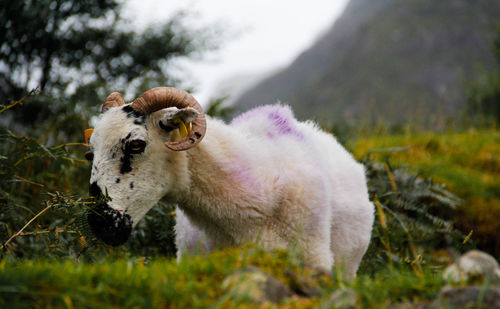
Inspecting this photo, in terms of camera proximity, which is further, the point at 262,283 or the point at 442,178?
the point at 442,178

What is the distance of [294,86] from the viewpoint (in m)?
118

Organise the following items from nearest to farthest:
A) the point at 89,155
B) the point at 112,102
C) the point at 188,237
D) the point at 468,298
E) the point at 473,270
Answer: the point at 468,298 < the point at 473,270 < the point at 89,155 < the point at 112,102 < the point at 188,237

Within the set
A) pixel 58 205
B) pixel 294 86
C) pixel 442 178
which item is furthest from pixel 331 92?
pixel 58 205

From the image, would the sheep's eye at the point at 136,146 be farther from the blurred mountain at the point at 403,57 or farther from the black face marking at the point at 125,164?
the blurred mountain at the point at 403,57

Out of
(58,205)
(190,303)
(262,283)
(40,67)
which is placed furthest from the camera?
(40,67)

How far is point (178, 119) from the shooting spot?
12.5ft

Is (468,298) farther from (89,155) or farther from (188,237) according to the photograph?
(89,155)

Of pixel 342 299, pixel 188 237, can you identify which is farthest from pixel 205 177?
pixel 342 299

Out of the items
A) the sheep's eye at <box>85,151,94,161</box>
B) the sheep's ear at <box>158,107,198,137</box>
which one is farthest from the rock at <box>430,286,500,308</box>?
the sheep's eye at <box>85,151,94,161</box>

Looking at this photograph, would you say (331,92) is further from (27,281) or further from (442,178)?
(27,281)

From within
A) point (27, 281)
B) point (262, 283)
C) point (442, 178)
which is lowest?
point (442, 178)

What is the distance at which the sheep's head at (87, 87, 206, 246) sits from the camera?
3656 millimetres

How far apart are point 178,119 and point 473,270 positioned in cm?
243

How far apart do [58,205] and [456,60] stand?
10588 cm
